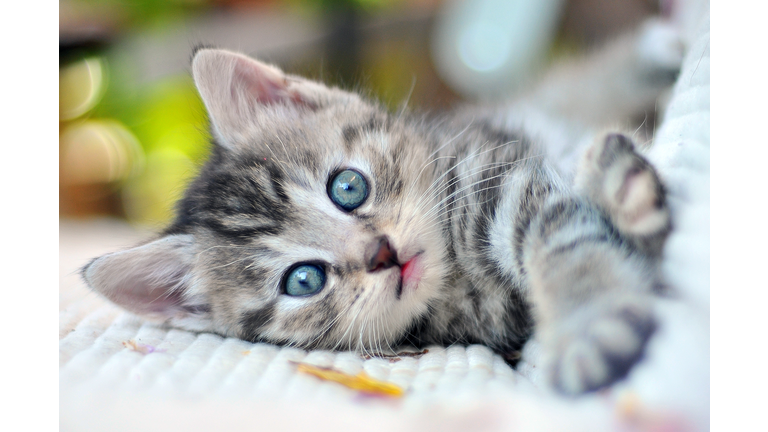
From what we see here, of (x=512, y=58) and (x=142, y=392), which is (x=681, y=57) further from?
(x=142, y=392)

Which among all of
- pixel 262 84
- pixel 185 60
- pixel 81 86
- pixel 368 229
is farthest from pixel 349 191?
pixel 81 86

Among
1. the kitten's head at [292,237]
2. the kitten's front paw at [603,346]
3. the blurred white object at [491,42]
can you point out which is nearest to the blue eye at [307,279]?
the kitten's head at [292,237]

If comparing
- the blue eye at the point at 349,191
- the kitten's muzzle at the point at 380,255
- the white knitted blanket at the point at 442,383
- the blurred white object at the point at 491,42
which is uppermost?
the blurred white object at the point at 491,42

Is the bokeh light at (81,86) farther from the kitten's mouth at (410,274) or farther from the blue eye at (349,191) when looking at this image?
the kitten's mouth at (410,274)

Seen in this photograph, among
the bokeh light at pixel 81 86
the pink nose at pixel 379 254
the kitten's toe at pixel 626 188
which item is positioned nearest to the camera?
the kitten's toe at pixel 626 188

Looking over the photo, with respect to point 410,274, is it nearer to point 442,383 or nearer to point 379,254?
point 379,254

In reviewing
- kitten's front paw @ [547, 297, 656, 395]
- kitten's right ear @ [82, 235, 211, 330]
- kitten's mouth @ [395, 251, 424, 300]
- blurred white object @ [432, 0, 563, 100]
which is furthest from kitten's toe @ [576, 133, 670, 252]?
blurred white object @ [432, 0, 563, 100]
